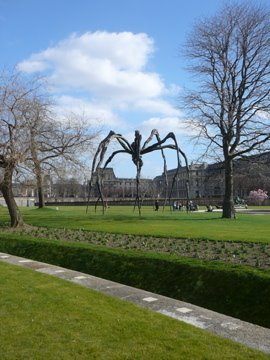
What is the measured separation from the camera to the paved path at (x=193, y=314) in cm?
570

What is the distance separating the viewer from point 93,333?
575 cm

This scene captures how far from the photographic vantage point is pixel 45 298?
7738mm

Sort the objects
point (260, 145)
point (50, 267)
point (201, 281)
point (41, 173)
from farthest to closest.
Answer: point (260, 145), point (41, 173), point (50, 267), point (201, 281)

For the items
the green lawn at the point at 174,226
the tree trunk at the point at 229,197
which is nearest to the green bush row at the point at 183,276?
the green lawn at the point at 174,226

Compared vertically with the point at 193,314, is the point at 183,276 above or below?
above

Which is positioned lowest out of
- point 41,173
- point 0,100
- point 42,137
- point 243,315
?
point 243,315

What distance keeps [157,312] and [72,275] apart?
3.94 meters

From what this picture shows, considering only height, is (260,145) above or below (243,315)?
above

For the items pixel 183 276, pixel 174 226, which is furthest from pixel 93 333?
pixel 174 226

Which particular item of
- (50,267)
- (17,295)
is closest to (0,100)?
(50,267)

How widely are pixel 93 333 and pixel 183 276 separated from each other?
3881mm

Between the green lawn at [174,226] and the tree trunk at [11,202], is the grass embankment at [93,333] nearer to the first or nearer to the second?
the green lawn at [174,226]

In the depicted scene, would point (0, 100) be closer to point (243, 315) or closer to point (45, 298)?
point (45, 298)

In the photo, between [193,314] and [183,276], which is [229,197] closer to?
[183,276]
